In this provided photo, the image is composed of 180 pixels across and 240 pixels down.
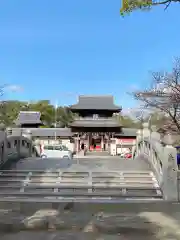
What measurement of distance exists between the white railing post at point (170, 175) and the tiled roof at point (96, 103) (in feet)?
125

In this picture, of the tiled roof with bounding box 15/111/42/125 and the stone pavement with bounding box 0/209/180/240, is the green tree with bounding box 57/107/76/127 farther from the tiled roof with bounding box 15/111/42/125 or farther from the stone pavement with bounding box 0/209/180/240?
the stone pavement with bounding box 0/209/180/240

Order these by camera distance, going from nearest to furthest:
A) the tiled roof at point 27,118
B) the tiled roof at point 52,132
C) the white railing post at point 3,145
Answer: the white railing post at point 3,145 < the tiled roof at point 52,132 < the tiled roof at point 27,118

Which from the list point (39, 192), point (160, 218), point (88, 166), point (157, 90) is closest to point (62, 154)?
point (157, 90)

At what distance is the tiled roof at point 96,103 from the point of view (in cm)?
4615

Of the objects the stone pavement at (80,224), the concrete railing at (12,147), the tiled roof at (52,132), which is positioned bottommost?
the tiled roof at (52,132)

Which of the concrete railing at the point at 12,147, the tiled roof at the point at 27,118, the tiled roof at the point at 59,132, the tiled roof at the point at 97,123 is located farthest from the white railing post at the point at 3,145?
the tiled roof at the point at 27,118

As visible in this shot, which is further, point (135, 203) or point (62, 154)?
point (62, 154)

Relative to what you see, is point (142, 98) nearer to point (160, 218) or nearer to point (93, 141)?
point (160, 218)

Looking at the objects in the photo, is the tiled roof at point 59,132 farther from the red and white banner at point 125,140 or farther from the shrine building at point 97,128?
the red and white banner at point 125,140

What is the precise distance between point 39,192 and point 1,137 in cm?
316

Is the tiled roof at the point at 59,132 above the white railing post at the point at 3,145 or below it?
below

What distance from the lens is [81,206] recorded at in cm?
706

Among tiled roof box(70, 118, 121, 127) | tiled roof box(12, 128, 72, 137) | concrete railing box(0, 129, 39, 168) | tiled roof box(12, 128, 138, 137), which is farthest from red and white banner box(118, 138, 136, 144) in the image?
concrete railing box(0, 129, 39, 168)

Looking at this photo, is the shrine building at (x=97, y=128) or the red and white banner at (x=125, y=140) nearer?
the shrine building at (x=97, y=128)
